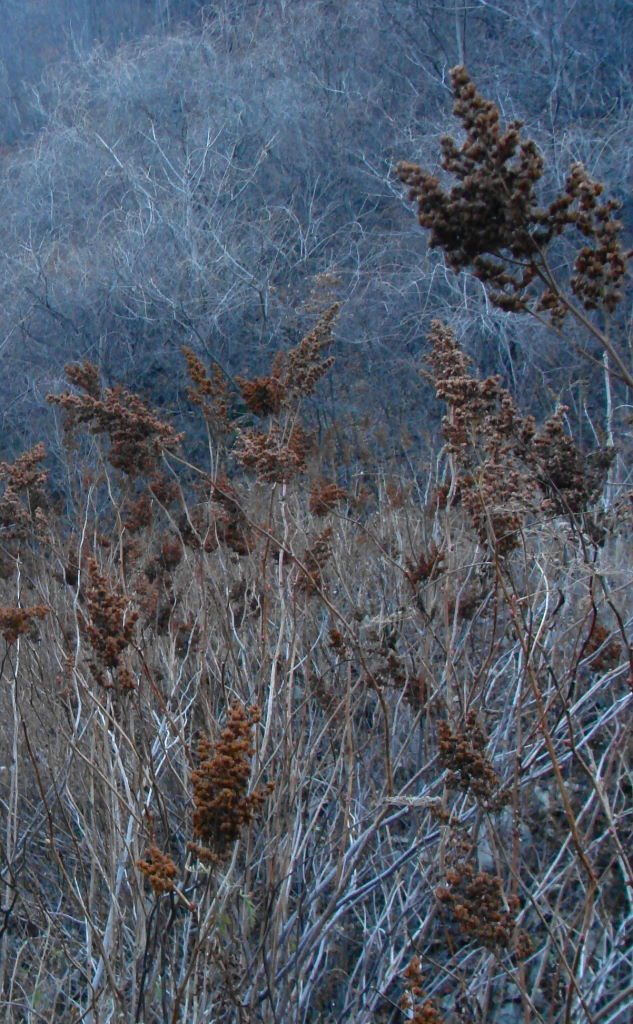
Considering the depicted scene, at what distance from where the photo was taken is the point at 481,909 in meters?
1.50

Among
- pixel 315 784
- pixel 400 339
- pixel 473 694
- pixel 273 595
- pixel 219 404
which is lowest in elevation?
pixel 400 339

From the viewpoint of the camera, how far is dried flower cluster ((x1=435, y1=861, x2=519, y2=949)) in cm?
147

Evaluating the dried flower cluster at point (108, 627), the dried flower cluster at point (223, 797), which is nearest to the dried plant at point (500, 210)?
the dried flower cluster at point (223, 797)

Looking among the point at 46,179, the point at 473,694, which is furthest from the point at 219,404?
the point at 46,179

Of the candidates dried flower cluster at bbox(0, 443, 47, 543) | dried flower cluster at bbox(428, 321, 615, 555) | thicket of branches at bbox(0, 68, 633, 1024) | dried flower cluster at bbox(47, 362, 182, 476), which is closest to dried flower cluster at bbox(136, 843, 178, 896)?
thicket of branches at bbox(0, 68, 633, 1024)

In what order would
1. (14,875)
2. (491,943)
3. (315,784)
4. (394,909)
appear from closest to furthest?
(491,943)
(14,875)
(394,909)
(315,784)

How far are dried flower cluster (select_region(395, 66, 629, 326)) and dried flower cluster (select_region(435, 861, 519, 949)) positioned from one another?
938 millimetres

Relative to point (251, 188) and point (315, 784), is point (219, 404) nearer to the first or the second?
point (315, 784)

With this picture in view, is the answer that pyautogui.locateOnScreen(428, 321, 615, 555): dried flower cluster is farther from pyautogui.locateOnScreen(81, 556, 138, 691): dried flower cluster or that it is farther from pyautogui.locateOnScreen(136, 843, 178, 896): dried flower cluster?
pyautogui.locateOnScreen(136, 843, 178, 896): dried flower cluster

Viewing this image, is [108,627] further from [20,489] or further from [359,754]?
[20,489]

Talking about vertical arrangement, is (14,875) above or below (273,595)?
above

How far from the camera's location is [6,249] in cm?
1180

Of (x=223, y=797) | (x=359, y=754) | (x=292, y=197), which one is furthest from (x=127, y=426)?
(x=292, y=197)

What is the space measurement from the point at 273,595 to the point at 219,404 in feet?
3.10
